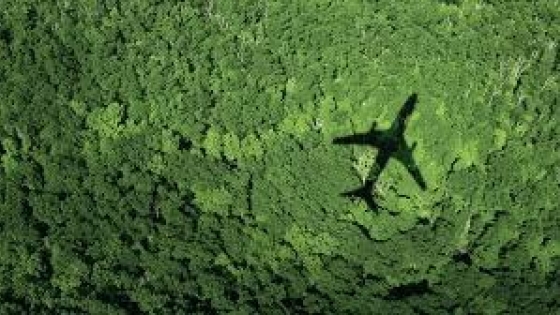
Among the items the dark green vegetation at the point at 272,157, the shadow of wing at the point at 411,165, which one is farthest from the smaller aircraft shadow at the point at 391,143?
the dark green vegetation at the point at 272,157

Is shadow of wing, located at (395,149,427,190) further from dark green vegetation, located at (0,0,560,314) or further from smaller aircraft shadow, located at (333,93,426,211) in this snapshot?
dark green vegetation, located at (0,0,560,314)

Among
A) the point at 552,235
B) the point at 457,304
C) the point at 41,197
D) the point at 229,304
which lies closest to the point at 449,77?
the point at 552,235

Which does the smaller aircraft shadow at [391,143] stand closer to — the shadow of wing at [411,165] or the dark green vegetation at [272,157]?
the shadow of wing at [411,165]

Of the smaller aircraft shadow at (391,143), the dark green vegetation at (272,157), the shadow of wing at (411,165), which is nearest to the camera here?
the dark green vegetation at (272,157)

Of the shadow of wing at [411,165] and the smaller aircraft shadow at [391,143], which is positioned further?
the smaller aircraft shadow at [391,143]

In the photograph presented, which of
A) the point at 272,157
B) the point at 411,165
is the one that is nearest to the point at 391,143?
the point at 411,165

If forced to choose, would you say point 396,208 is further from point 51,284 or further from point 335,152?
point 51,284
